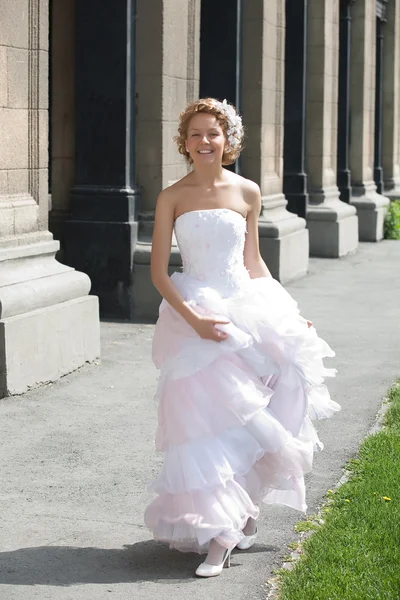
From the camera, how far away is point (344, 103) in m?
21.0

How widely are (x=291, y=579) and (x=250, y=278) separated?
1312 mm

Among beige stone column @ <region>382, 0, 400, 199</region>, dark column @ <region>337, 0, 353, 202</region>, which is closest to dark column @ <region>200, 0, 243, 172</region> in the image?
dark column @ <region>337, 0, 353, 202</region>

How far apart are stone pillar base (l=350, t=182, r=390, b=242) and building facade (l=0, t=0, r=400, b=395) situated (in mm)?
1521

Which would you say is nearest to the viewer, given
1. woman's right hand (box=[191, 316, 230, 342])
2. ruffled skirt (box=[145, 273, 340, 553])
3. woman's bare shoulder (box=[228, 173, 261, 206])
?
ruffled skirt (box=[145, 273, 340, 553])

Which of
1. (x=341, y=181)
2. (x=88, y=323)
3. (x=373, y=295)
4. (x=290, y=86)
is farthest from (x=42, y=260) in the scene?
(x=341, y=181)

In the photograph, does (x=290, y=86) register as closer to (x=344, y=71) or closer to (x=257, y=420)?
(x=344, y=71)

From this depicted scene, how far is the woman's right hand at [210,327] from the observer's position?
15.1 ft

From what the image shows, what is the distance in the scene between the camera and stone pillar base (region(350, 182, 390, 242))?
21109 millimetres

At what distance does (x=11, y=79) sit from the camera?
26.7ft

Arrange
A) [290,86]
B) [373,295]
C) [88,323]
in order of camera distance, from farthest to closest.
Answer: [290,86]
[373,295]
[88,323]

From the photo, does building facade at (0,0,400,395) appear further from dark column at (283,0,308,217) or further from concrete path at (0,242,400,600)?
concrete path at (0,242,400,600)

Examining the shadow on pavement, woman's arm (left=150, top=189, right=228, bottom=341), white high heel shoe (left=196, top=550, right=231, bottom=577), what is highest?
woman's arm (left=150, top=189, right=228, bottom=341)

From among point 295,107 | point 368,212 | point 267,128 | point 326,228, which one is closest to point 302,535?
point 267,128

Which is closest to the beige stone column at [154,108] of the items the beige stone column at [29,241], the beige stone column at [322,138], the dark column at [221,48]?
the dark column at [221,48]
